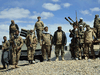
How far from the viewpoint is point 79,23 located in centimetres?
1051

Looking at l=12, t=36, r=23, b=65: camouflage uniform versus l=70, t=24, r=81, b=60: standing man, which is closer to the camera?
l=12, t=36, r=23, b=65: camouflage uniform

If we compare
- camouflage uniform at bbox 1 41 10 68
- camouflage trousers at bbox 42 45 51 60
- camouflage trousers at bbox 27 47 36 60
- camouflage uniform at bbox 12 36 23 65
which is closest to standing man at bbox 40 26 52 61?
camouflage trousers at bbox 42 45 51 60

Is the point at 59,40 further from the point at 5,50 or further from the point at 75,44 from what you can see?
the point at 5,50

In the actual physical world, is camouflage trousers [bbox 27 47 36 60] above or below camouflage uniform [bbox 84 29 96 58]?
below

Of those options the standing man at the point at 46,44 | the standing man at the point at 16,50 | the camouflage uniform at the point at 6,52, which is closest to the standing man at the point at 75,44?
the standing man at the point at 46,44

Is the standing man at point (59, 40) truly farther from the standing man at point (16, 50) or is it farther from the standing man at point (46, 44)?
the standing man at point (16, 50)

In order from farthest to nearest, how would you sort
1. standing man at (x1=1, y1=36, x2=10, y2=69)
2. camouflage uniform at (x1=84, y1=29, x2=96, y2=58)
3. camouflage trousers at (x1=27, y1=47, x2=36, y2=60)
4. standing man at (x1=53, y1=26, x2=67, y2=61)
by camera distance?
standing man at (x1=1, y1=36, x2=10, y2=69), camouflage uniform at (x1=84, y1=29, x2=96, y2=58), standing man at (x1=53, y1=26, x2=67, y2=61), camouflage trousers at (x1=27, y1=47, x2=36, y2=60)

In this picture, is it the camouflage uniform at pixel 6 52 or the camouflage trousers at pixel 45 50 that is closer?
the camouflage trousers at pixel 45 50

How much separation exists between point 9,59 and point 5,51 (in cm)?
86

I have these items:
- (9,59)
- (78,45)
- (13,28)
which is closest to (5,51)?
(9,59)

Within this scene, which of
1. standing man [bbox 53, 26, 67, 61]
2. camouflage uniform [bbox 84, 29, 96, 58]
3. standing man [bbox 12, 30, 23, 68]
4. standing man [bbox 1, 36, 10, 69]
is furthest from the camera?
standing man [bbox 1, 36, 10, 69]

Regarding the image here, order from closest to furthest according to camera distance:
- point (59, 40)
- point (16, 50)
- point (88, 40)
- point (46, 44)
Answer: point (16, 50) → point (46, 44) → point (59, 40) → point (88, 40)

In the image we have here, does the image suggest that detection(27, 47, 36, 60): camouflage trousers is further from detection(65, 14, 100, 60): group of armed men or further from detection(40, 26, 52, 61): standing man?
detection(65, 14, 100, 60): group of armed men

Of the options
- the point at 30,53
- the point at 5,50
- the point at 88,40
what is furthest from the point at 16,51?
the point at 88,40
